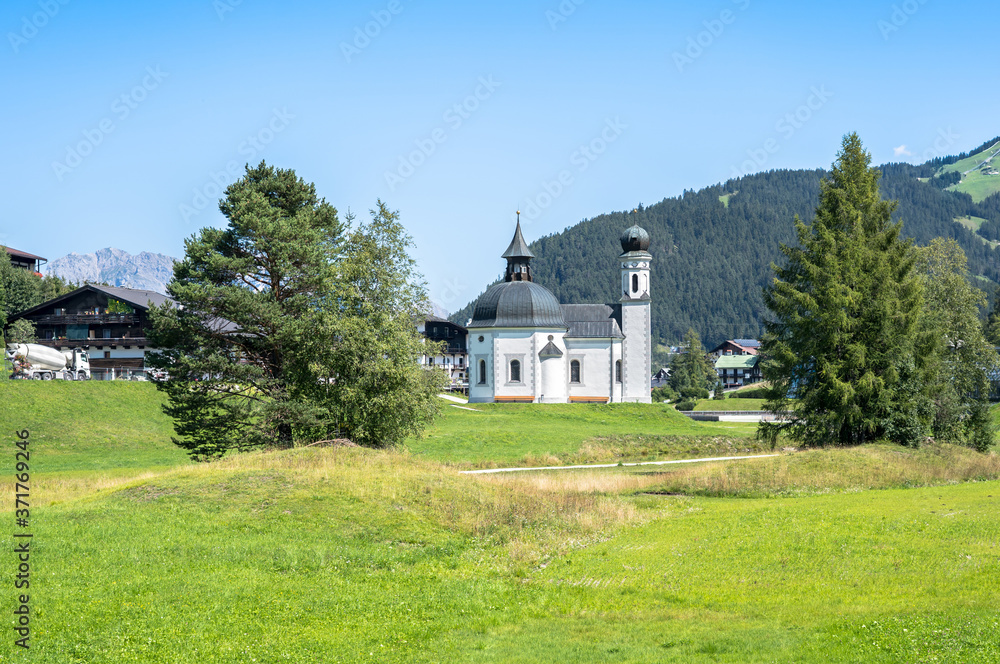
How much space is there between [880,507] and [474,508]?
30.4ft

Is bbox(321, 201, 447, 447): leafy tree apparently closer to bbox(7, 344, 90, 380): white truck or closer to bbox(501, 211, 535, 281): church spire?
bbox(7, 344, 90, 380): white truck

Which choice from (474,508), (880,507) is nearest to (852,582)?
(880,507)

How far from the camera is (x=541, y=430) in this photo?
54.3 metres

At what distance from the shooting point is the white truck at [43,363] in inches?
1940

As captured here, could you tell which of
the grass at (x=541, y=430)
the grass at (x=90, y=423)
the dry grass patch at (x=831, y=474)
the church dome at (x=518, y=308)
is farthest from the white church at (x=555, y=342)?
the dry grass patch at (x=831, y=474)

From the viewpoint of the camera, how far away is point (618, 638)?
457 inches

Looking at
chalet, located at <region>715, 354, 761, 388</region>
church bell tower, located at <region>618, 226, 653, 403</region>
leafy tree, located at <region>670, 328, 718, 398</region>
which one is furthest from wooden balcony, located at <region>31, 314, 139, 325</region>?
chalet, located at <region>715, 354, 761, 388</region>

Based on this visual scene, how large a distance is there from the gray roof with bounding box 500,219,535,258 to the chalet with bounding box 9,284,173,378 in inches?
1187

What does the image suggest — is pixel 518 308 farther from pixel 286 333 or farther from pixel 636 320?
pixel 286 333

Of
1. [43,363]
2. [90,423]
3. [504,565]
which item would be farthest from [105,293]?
[504,565]

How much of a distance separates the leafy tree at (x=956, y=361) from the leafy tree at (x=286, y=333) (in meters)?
21.9

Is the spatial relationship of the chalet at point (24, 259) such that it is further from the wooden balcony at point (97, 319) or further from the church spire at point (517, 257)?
the church spire at point (517, 257)

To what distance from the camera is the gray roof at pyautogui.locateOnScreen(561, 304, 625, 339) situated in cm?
7738

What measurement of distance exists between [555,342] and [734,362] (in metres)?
88.9
